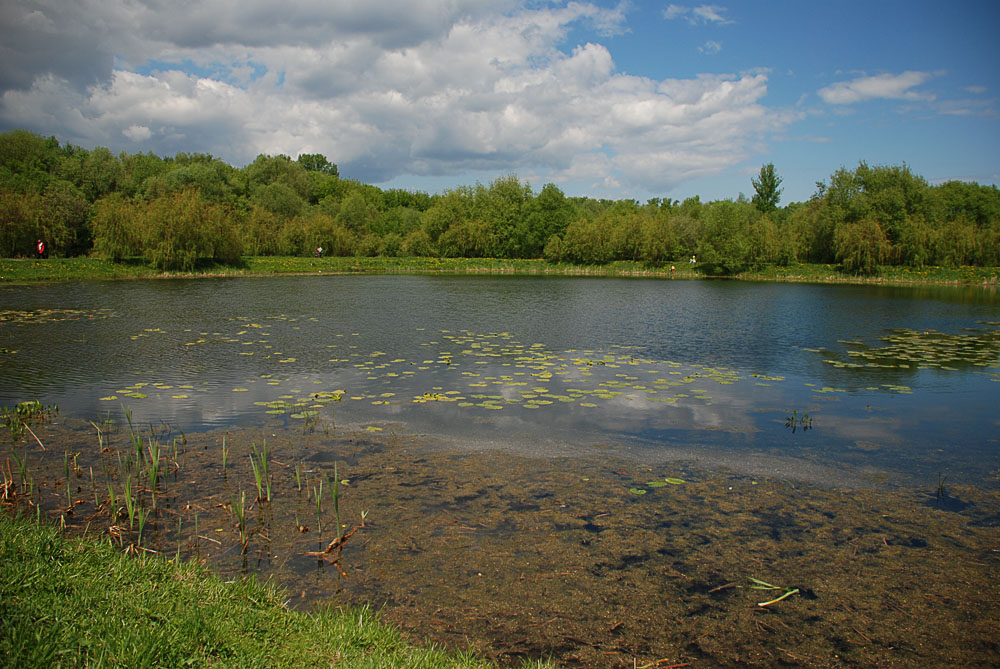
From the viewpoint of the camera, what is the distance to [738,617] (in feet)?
15.3

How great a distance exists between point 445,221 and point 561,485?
7704 cm

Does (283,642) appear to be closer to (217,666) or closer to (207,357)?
(217,666)

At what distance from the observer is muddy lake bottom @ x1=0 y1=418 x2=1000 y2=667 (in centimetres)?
446

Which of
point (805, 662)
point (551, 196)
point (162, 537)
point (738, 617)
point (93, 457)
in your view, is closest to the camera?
point (805, 662)

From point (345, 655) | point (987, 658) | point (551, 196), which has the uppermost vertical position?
point (551, 196)

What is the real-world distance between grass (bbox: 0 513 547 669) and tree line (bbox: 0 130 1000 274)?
169ft

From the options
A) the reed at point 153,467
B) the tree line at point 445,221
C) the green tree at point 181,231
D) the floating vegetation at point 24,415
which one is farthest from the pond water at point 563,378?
the tree line at point 445,221

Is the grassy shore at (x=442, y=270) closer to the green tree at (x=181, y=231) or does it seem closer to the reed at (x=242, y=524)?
the green tree at (x=181, y=231)

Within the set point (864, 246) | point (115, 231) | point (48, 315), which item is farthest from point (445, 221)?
point (48, 315)

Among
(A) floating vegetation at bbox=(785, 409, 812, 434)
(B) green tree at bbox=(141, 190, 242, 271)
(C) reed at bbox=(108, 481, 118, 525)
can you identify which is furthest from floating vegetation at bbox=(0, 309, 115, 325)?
(B) green tree at bbox=(141, 190, 242, 271)

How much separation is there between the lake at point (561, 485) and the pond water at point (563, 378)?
90mm

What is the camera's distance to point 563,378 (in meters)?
13.3

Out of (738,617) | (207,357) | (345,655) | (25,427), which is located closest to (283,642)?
(345,655)

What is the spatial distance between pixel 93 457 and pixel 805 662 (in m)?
8.43
